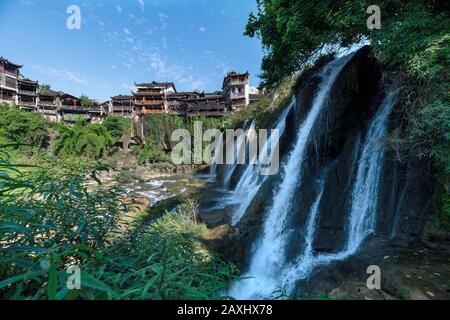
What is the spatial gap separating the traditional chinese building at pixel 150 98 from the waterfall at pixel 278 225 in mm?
32149

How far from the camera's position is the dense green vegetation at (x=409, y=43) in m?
3.58

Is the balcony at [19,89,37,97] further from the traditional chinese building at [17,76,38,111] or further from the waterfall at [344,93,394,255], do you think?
the waterfall at [344,93,394,255]

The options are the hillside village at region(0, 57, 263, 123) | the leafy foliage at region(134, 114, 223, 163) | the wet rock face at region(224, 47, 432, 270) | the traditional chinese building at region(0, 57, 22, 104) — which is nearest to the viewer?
the wet rock face at region(224, 47, 432, 270)

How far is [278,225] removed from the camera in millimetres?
6730

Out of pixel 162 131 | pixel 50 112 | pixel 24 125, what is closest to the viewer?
pixel 24 125

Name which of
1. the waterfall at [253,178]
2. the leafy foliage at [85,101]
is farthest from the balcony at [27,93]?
the waterfall at [253,178]

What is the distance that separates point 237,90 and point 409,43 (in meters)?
32.6

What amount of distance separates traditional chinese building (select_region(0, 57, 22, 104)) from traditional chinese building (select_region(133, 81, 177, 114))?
17.4 meters

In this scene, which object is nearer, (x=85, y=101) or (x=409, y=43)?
(x=409, y=43)

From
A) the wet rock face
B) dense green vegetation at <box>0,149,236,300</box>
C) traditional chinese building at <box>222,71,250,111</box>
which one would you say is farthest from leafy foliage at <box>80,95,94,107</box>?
dense green vegetation at <box>0,149,236,300</box>

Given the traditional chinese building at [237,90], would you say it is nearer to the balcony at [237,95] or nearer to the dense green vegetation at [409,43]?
the balcony at [237,95]

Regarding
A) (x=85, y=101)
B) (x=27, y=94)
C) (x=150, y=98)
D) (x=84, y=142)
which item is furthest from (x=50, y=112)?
(x=84, y=142)

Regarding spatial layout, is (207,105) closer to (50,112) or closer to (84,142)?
(84,142)

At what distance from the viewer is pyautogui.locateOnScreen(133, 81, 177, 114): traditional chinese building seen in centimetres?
3712
